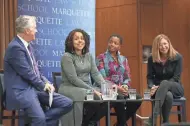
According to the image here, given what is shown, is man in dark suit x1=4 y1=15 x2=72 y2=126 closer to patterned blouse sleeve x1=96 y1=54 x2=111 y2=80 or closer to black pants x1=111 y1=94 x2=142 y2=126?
black pants x1=111 y1=94 x2=142 y2=126

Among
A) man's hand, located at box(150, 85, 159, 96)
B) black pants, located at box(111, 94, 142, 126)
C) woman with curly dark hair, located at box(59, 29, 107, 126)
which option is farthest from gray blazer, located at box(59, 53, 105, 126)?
man's hand, located at box(150, 85, 159, 96)

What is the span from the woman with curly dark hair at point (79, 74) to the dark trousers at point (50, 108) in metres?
0.26

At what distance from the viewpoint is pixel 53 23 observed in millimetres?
5363

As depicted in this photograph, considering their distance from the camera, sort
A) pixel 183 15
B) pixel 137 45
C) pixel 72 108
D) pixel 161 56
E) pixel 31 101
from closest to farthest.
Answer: pixel 31 101
pixel 72 108
pixel 161 56
pixel 137 45
pixel 183 15

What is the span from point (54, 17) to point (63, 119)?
69.8 inches

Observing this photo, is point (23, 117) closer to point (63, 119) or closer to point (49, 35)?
point (63, 119)

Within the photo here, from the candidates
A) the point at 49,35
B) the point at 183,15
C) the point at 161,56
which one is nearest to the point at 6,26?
the point at 49,35

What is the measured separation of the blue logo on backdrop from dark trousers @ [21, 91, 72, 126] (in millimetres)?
1427

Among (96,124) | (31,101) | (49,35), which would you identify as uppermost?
(49,35)

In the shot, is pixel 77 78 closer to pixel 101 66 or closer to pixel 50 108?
pixel 50 108

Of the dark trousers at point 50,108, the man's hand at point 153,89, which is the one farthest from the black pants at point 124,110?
the dark trousers at point 50,108

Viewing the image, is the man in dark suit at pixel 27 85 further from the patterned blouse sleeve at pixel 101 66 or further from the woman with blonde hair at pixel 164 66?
the woman with blonde hair at pixel 164 66

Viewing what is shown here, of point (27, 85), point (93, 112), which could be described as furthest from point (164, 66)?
point (27, 85)

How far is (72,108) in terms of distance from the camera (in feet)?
12.7
